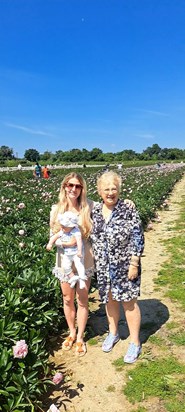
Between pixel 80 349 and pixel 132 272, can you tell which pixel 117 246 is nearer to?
pixel 132 272

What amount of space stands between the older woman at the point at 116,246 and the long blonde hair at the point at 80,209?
0.06 meters

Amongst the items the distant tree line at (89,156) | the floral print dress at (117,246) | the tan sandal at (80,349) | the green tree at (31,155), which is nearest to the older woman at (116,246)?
the floral print dress at (117,246)

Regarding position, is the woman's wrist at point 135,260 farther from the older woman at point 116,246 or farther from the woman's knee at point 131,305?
the woman's knee at point 131,305

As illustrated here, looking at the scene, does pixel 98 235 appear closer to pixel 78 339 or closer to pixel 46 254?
pixel 78 339

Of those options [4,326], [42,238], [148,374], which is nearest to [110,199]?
[4,326]

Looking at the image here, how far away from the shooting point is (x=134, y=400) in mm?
3115

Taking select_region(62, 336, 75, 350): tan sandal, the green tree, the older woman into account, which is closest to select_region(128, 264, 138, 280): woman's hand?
the older woman

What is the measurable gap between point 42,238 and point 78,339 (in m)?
2.12

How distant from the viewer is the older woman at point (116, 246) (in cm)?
334

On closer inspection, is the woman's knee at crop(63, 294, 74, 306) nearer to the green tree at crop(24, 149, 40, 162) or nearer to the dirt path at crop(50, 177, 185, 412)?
the dirt path at crop(50, 177, 185, 412)

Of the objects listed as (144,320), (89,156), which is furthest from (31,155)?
(144,320)

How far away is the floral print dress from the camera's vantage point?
131 inches

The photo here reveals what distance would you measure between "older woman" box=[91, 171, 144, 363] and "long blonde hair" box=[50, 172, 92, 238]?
6cm

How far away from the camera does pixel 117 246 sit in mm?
3375
